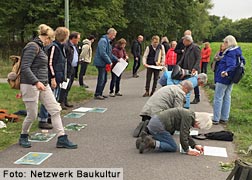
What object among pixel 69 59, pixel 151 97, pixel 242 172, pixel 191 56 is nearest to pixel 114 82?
pixel 191 56

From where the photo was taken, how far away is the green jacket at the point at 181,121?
656 cm

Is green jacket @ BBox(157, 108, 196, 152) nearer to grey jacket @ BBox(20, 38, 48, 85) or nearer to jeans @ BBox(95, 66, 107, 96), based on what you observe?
grey jacket @ BBox(20, 38, 48, 85)

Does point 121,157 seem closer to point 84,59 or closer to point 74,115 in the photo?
point 74,115

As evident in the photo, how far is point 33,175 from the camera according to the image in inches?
215

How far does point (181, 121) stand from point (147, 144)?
650mm

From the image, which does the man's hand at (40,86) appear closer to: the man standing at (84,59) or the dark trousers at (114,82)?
the dark trousers at (114,82)

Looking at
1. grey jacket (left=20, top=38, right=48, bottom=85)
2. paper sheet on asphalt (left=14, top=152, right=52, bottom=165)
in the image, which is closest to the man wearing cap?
grey jacket (left=20, top=38, right=48, bottom=85)

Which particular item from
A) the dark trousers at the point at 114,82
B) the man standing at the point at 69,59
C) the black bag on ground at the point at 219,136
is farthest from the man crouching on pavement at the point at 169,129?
the dark trousers at the point at 114,82

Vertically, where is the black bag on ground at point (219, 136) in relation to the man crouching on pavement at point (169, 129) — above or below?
below

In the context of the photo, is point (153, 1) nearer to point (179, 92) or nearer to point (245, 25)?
point (179, 92)

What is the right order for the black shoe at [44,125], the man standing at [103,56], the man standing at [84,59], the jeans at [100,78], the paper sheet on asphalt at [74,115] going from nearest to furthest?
the black shoe at [44,125]
the paper sheet on asphalt at [74,115]
the man standing at [103,56]
the jeans at [100,78]
the man standing at [84,59]

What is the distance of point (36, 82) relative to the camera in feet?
21.1

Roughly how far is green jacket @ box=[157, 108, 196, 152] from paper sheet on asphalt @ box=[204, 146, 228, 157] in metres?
0.34

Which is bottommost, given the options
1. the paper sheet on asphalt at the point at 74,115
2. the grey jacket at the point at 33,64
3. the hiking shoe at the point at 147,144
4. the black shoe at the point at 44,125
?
the paper sheet on asphalt at the point at 74,115
